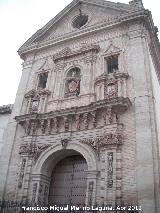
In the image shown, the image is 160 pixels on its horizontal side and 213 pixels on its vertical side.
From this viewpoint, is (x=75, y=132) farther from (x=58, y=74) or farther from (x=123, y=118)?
(x=58, y=74)

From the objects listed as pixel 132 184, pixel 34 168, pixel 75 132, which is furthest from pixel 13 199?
pixel 132 184

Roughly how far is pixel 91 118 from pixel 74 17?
28.6ft

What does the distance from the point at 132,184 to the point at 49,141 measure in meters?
4.73

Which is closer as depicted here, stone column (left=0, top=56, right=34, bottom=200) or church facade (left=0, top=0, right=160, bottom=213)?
church facade (left=0, top=0, right=160, bottom=213)

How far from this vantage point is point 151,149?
11625mm

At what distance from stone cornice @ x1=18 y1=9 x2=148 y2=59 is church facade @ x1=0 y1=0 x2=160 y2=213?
0.19 feet

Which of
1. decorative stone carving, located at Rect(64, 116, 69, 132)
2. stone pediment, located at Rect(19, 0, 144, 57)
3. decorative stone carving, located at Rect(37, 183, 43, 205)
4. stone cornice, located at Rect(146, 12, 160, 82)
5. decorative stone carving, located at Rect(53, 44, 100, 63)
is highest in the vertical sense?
stone pediment, located at Rect(19, 0, 144, 57)

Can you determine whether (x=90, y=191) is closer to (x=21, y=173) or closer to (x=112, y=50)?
(x=21, y=173)

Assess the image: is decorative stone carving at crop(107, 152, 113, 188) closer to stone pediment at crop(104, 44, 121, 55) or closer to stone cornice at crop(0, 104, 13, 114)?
stone pediment at crop(104, 44, 121, 55)

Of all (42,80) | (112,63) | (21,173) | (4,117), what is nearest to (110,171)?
(21,173)

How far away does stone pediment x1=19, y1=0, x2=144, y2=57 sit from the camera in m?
17.9

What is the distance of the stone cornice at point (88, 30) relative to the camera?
632 inches

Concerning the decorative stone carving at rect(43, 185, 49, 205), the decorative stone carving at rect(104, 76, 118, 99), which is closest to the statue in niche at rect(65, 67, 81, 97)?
the decorative stone carving at rect(104, 76, 118, 99)

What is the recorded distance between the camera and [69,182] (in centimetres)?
1376
